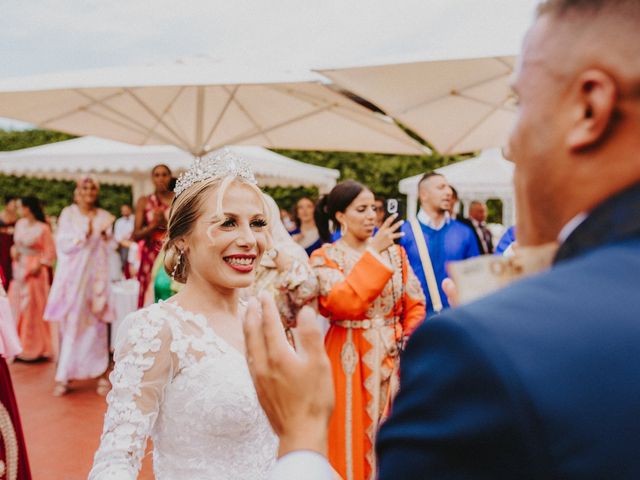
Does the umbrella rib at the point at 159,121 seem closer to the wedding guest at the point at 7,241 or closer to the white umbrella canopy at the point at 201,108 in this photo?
the white umbrella canopy at the point at 201,108

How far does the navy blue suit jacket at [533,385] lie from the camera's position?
608mm

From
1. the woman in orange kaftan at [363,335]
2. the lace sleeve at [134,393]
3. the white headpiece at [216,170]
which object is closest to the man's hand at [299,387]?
the lace sleeve at [134,393]

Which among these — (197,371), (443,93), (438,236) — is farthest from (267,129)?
(197,371)

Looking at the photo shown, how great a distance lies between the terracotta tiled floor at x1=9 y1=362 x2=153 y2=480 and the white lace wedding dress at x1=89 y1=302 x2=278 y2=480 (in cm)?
284

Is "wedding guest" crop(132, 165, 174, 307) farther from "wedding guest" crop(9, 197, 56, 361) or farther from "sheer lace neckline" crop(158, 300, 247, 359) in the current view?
"sheer lace neckline" crop(158, 300, 247, 359)

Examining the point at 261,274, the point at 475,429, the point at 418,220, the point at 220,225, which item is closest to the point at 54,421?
the point at 261,274

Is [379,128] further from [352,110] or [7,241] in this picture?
[7,241]

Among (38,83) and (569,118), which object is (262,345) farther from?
(38,83)

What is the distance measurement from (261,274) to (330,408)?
295 cm

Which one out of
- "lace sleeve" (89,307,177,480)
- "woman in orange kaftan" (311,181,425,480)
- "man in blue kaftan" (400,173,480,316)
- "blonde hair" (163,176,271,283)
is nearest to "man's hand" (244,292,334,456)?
"lace sleeve" (89,307,177,480)

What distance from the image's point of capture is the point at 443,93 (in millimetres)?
6074

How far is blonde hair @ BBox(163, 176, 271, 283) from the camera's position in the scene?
7.21 ft

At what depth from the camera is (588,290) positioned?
66 centimetres

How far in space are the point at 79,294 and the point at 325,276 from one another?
141 inches
